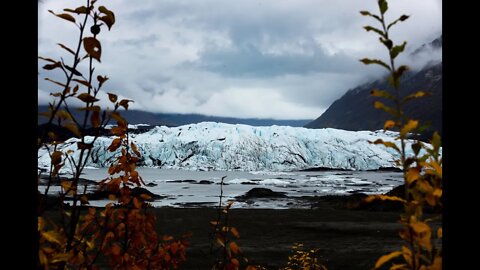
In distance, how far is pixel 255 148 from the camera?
108 m

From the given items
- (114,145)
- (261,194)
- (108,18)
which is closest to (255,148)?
(261,194)

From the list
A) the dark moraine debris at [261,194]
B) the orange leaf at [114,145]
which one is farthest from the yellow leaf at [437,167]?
the dark moraine debris at [261,194]

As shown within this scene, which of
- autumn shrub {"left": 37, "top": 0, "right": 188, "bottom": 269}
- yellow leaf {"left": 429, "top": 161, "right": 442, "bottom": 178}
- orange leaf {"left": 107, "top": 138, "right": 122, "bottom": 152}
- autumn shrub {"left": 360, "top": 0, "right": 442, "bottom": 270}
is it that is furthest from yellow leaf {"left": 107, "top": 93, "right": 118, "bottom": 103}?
yellow leaf {"left": 429, "top": 161, "right": 442, "bottom": 178}

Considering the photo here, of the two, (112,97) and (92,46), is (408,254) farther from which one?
(112,97)

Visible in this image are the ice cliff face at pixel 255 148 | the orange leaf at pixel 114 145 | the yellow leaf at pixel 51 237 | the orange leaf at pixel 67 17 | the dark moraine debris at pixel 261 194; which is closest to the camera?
the yellow leaf at pixel 51 237

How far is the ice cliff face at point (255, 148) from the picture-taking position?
9862 centimetres

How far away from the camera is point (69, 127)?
5.09 feet

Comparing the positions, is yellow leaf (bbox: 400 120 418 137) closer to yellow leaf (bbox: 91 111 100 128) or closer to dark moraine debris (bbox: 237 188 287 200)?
yellow leaf (bbox: 91 111 100 128)

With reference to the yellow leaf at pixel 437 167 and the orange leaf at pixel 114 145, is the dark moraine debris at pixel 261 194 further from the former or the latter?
the yellow leaf at pixel 437 167

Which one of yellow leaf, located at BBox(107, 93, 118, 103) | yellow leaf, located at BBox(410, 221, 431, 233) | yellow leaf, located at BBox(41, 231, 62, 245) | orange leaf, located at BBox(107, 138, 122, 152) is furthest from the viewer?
orange leaf, located at BBox(107, 138, 122, 152)

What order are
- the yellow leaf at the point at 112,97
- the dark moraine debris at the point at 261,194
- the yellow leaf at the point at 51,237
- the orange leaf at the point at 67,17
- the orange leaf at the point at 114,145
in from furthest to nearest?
the dark moraine debris at the point at 261,194
the orange leaf at the point at 114,145
the yellow leaf at the point at 112,97
the orange leaf at the point at 67,17
the yellow leaf at the point at 51,237

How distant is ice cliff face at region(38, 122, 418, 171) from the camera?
3883 inches

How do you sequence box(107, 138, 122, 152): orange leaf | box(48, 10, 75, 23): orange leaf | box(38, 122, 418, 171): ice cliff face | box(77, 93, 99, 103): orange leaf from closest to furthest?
box(48, 10, 75, 23): orange leaf, box(77, 93, 99, 103): orange leaf, box(107, 138, 122, 152): orange leaf, box(38, 122, 418, 171): ice cliff face
